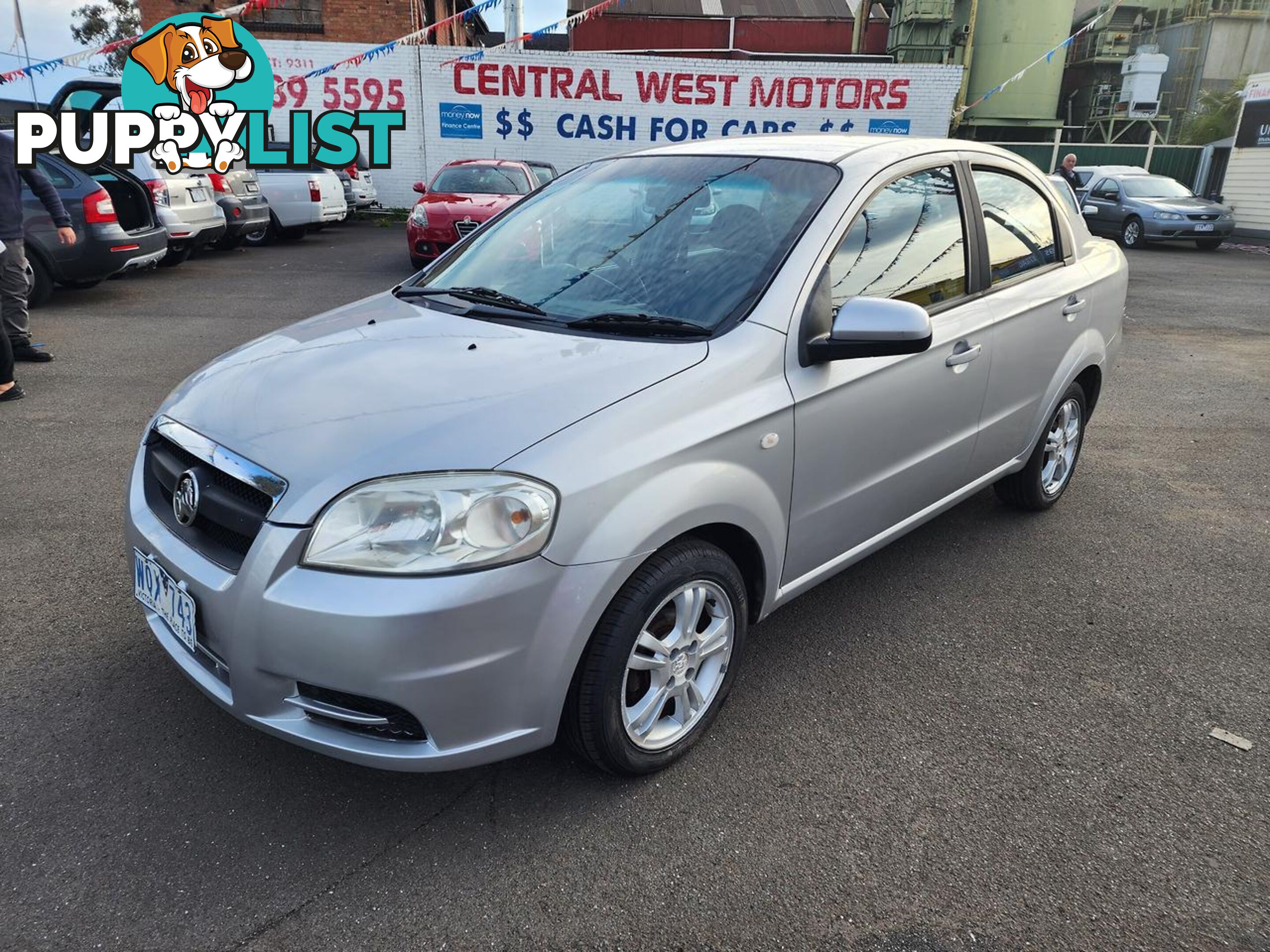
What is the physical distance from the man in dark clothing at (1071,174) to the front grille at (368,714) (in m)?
17.4

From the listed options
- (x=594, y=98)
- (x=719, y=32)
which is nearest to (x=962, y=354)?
(x=594, y=98)

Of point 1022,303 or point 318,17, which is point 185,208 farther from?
point 318,17

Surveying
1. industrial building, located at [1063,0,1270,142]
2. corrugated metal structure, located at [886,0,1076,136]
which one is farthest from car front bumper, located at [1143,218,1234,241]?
industrial building, located at [1063,0,1270,142]

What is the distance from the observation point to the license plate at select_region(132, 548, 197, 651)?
7.55ft

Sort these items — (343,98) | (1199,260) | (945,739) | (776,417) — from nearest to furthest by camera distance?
(776,417) → (945,739) → (1199,260) → (343,98)

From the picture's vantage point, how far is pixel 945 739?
2748 mm

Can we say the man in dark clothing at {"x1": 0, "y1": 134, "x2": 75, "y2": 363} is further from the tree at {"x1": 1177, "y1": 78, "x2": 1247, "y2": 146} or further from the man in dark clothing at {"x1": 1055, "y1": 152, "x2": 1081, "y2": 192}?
the tree at {"x1": 1177, "y1": 78, "x2": 1247, "y2": 146}

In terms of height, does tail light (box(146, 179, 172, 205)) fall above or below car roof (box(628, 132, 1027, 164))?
below

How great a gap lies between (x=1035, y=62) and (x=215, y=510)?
28.3 metres

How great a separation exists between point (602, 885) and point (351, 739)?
69 centimetres

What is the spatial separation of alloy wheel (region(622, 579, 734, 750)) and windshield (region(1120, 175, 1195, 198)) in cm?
1850

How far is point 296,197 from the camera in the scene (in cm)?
1497

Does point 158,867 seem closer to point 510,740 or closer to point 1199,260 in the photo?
point 510,740

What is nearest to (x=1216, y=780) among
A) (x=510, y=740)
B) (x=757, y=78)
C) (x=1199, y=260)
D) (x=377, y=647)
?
(x=510, y=740)
